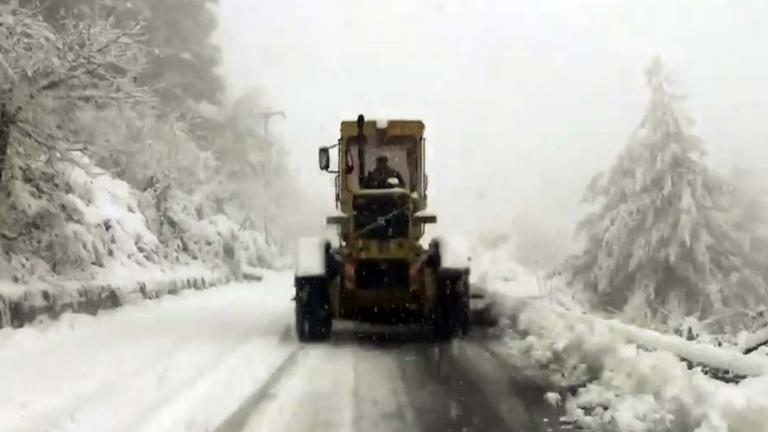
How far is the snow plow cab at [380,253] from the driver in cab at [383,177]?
0.05 feet

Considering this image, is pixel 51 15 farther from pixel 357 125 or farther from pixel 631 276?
pixel 631 276

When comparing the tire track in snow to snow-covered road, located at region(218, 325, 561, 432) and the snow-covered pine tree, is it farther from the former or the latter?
the snow-covered pine tree

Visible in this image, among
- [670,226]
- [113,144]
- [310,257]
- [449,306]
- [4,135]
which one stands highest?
[113,144]

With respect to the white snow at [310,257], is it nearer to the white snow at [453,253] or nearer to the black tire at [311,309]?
the black tire at [311,309]

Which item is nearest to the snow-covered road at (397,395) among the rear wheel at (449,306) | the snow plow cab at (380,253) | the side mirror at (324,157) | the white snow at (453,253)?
the snow plow cab at (380,253)

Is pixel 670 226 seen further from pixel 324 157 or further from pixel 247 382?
pixel 247 382

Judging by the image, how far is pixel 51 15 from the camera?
80.0ft

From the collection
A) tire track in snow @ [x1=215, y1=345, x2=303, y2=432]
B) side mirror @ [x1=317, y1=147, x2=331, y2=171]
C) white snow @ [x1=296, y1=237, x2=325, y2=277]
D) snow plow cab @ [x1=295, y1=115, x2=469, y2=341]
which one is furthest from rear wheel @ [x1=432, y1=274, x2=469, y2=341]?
tire track in snow @ [x1=215, y1=345, x2=303, y2=432]

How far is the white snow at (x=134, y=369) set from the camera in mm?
7074

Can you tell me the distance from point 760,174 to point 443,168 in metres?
109

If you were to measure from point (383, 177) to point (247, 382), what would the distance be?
5860 millimetres

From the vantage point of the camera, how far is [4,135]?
13.3 metres

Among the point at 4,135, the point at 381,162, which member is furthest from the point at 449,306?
the point at 4,135

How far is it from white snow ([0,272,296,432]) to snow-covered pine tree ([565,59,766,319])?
520 inches
